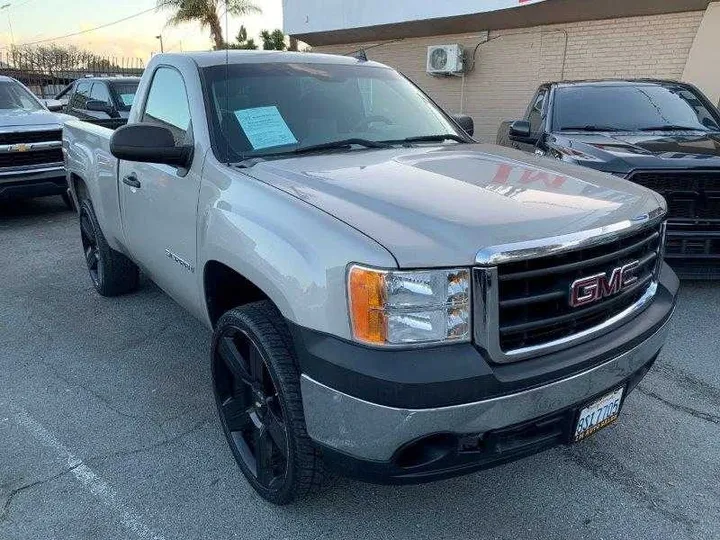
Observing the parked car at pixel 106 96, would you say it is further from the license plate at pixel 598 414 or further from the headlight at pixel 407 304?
the license plate at pixel 598 414

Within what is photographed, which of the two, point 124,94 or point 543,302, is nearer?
point 543,302

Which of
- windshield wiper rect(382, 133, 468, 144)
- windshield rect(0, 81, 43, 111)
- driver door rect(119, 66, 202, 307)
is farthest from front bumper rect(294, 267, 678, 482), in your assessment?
windshield rect(0, 81, 43, 111)

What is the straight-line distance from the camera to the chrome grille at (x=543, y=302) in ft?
6.36

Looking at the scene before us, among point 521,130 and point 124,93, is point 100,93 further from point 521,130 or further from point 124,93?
point 521,130

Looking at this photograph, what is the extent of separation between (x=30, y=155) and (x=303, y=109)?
6158 millimetres

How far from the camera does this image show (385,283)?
1.90m

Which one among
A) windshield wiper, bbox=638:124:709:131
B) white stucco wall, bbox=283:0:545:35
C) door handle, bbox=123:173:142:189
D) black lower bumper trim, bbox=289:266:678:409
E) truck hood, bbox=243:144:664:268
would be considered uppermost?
white stucco wall, bbox=283:0:545:35

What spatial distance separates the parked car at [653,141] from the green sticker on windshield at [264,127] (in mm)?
2830

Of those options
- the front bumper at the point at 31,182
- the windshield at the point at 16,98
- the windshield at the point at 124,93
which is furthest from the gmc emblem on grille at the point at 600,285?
the windshield at the point at 124,93

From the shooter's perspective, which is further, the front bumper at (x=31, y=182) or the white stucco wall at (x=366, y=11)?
the white stucco wall at (x=366, y=11)

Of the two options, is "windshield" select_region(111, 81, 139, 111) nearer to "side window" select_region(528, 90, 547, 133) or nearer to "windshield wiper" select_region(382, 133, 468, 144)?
"side window" select_region(528, 90, 547, 133)

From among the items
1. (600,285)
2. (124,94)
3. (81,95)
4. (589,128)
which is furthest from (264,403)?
(81,95)

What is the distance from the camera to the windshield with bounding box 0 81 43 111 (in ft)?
28.5

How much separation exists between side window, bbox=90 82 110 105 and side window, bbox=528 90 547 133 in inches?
280
